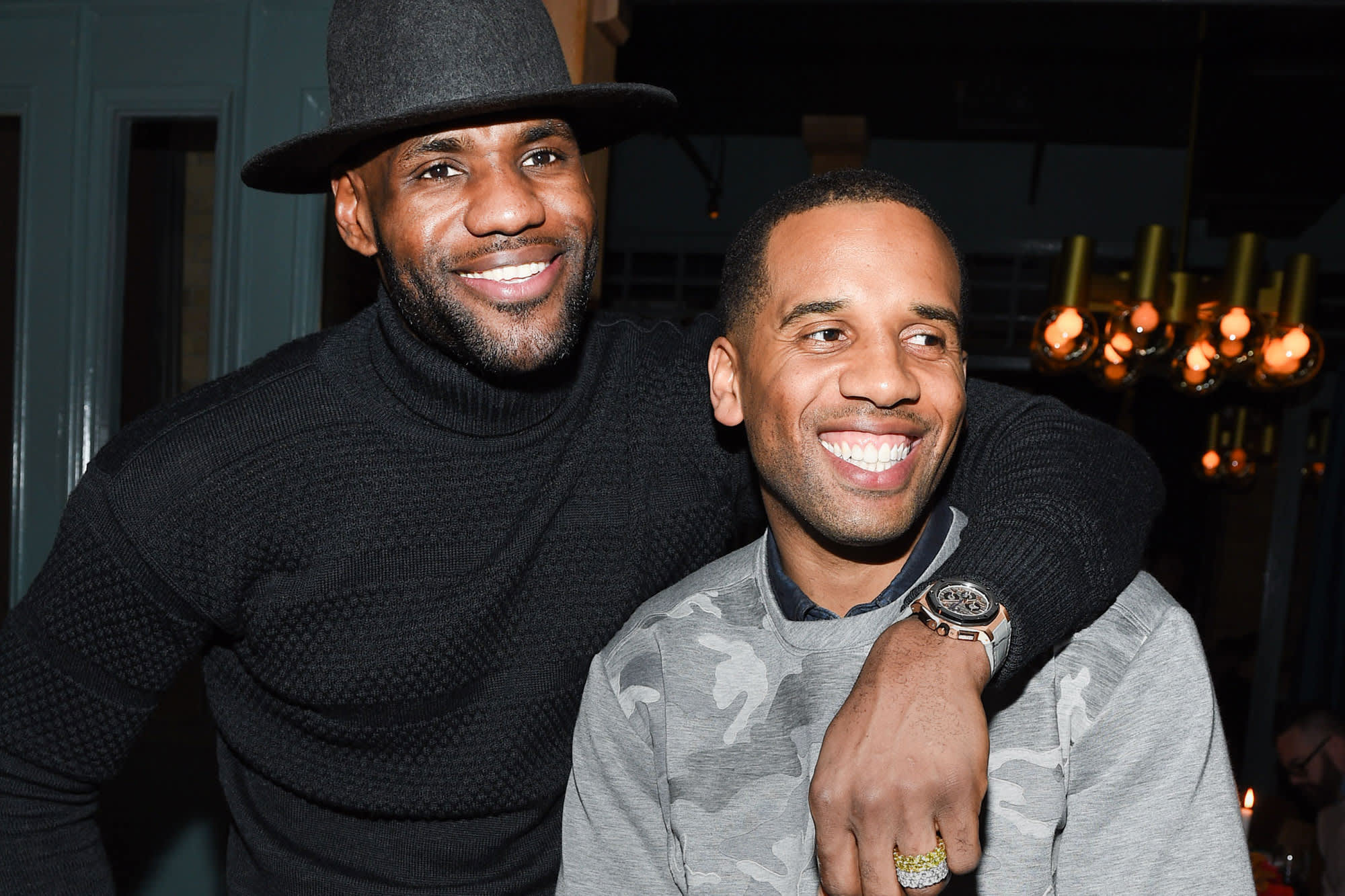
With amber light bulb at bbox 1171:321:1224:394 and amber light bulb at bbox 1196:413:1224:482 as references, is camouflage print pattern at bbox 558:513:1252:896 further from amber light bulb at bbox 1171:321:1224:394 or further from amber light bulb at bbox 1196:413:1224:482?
amber light bulb at bbox 1196:413:1224:482

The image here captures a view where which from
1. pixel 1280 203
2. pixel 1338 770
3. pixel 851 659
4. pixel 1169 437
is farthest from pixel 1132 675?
pixel 1169 437

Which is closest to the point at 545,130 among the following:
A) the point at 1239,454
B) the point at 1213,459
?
the point at 1239,454

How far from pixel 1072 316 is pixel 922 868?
4630 millimetres

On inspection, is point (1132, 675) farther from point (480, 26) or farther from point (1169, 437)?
point (1169, 437)

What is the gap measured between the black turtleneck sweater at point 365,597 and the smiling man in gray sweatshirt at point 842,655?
0.16 m

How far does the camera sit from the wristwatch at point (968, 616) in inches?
45.3

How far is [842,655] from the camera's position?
4.72 ft

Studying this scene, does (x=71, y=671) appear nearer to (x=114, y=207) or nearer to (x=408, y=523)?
(x=408, y=523)

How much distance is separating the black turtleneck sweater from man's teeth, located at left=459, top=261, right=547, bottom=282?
0.15 metres

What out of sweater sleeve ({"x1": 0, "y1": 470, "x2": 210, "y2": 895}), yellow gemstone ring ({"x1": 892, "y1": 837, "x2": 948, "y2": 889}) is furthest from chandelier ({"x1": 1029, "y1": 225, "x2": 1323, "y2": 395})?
yellow gemstone ring ({"x1": 892, "y1": 837, "x2": 948, "y2": 889})

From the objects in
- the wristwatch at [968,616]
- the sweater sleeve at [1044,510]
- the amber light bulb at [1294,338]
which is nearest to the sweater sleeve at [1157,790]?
the sweater sleeve at [1044,510]

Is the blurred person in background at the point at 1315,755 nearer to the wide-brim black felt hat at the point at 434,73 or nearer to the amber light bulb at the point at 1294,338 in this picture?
the amber light bulb at the point at 1294,338

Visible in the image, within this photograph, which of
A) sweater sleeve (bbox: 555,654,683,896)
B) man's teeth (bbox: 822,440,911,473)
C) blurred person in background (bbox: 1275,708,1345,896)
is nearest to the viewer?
man's teeth (bbox: 822,440,911,473)

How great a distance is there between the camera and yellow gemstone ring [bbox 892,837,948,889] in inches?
39.3
